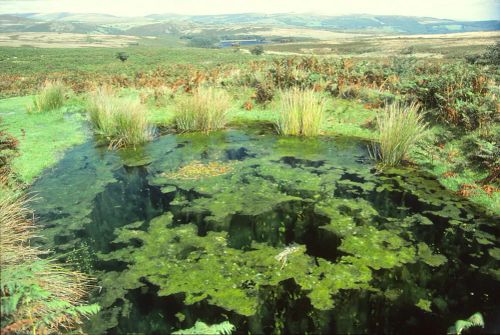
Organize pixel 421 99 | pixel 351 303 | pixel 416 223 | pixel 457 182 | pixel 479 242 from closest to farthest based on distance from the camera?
pixel 351 303, pixel 479 242, pixel 416 223, pixel 457 182, pixel 421 99

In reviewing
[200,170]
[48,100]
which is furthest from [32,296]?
[48,100]

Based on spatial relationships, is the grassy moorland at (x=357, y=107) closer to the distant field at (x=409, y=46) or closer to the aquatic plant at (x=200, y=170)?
the aquatic plant at (x=200, y=170)

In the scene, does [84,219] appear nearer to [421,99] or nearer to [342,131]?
[342,131]

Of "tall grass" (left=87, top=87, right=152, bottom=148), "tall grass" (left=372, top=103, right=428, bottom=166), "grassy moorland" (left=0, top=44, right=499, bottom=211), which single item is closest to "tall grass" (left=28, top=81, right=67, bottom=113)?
"grassy moorland" (left=0, top=44, right=499, bottom=211)

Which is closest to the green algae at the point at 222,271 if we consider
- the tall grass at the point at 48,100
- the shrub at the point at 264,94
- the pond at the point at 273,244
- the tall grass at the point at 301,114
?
the pond at the point at 273,244

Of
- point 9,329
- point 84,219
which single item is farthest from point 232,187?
point 9,329

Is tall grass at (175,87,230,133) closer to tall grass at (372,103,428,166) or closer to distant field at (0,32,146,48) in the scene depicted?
tall grass at (372,103,428,166)

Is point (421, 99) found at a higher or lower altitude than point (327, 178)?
higher
